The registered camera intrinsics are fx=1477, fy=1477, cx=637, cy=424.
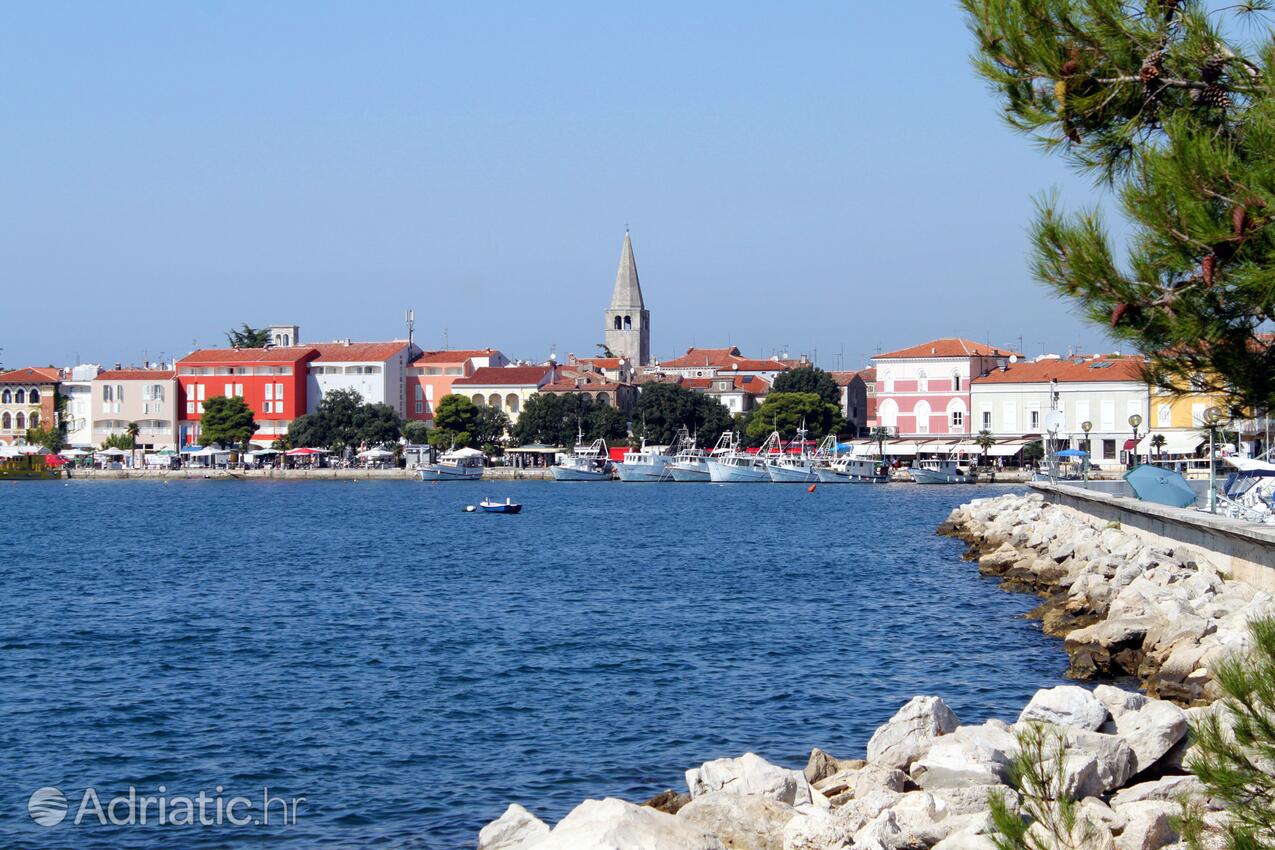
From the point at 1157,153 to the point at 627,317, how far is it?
13489cm

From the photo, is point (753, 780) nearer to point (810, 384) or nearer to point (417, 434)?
point (417, 434)

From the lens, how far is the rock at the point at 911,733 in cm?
1119

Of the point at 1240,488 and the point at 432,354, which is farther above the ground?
the point at 432,354

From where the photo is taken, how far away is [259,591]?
92.4 ft

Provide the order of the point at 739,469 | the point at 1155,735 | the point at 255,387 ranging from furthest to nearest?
the point at 255,387
the point at 739,469
the point at 1155,735

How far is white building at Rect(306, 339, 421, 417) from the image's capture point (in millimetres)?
108188

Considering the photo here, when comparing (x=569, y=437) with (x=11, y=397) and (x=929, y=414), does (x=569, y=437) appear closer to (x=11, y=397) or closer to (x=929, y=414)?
(x=929, y=414)

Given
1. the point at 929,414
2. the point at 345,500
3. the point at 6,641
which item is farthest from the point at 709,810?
the point at 929,414

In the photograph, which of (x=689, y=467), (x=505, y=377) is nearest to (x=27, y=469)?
(x=505, y=377)

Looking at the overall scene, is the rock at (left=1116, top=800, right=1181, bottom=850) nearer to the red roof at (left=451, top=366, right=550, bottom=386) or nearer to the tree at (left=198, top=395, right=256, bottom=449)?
the tree at (left=198, top=395, right=256, bottom=449)

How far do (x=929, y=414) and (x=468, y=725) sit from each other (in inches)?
3205

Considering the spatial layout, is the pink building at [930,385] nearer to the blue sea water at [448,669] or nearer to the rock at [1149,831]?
the blue sea water at [448,669]

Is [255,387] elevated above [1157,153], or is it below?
above

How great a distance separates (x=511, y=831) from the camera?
9625 mm
